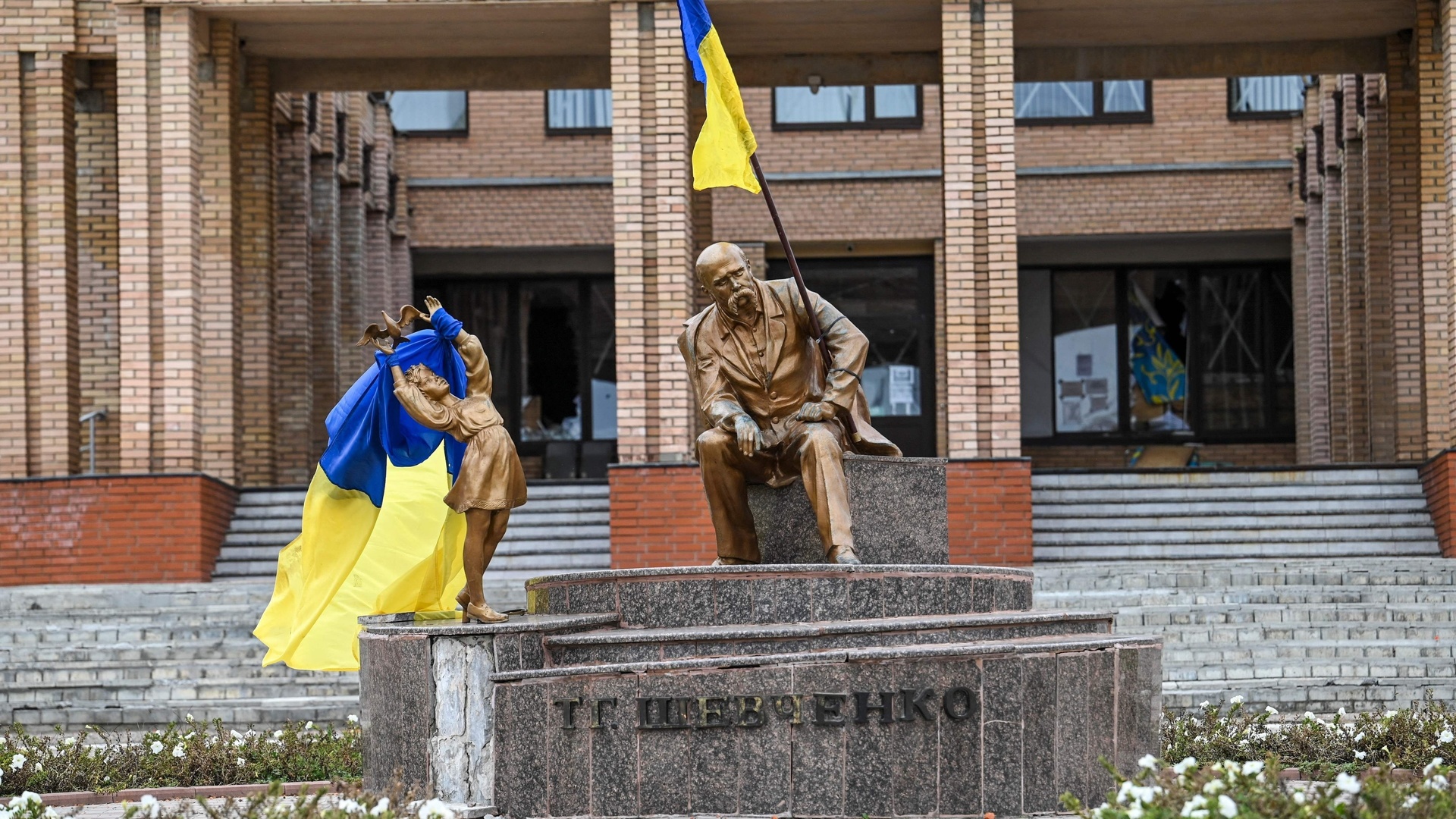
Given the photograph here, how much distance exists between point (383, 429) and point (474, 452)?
126 centimetres

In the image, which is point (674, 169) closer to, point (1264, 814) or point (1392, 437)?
point (1392, 437)

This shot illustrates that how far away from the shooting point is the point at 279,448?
23.0m

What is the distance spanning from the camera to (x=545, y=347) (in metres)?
28.9

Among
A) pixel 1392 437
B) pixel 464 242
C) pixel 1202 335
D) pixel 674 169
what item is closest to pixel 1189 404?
pixel 1202 335

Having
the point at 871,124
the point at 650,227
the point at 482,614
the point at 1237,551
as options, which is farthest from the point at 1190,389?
the point at 482,614

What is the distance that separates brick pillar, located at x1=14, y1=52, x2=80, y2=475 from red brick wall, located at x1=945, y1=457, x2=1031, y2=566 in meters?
7.89

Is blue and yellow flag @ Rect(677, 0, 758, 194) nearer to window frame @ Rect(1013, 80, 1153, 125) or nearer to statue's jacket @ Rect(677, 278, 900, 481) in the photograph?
statue's jacket @ Rect(677, 278, 900, 481)

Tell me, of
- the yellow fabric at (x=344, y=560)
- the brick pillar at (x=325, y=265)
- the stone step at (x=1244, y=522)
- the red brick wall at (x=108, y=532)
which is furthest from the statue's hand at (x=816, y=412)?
the brick pillar at (x=325, y=265)

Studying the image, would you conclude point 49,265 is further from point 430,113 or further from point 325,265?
point 430,113

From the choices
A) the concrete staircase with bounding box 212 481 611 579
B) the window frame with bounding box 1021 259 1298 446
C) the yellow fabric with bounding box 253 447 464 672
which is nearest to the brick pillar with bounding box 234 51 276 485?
the concrete staircase with bounding box 212 481 611 579

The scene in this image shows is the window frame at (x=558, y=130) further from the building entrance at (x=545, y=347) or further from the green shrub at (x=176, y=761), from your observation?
the green shrub at (x=176, y=761)

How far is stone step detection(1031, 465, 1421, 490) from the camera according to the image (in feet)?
62.9

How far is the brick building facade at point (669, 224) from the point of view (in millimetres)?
18516

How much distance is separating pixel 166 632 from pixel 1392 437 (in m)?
13.8
